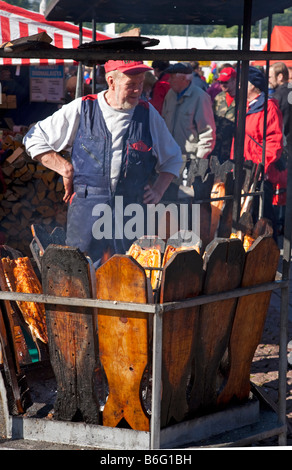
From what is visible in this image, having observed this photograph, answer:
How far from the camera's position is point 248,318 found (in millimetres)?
2873

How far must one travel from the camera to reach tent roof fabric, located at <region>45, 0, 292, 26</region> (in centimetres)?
505

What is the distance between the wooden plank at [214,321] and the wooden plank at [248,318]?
1.7 inches

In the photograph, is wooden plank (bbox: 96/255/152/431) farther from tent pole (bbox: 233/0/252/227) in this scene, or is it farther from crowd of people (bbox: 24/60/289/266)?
tent pole (bbox: 233/0/252/227)

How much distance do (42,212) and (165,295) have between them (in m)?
5.02

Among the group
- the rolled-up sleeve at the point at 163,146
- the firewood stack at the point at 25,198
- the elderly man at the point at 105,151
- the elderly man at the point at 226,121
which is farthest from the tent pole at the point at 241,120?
the elderly man at the point at 226,121

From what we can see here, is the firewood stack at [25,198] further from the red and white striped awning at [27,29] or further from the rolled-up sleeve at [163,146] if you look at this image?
the rolled-up sleeve at [163,146]

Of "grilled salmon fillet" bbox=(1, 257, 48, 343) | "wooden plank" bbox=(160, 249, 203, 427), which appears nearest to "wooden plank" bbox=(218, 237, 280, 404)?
"wooden plank" bbox=(160, 249, 203, 427)

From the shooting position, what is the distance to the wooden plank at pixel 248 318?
2779 millimetres

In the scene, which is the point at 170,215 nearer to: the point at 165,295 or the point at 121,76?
the point at 121,76

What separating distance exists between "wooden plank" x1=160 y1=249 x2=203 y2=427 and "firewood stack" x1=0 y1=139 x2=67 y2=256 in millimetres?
4726

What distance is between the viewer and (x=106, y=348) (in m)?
2.67

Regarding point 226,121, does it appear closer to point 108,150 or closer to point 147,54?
point 108,150

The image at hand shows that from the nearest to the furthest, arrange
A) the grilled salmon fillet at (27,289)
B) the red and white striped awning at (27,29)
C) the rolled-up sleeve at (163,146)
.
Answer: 1. the grilled salmon fillet at (27,289)
2. the rolled-up sleeve at (163,146)
3. the red and white striped awning at (27,29)
